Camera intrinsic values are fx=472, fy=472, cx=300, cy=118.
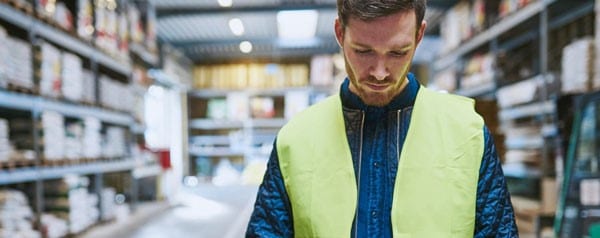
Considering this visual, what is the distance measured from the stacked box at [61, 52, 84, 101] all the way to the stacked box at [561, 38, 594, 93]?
4.10m

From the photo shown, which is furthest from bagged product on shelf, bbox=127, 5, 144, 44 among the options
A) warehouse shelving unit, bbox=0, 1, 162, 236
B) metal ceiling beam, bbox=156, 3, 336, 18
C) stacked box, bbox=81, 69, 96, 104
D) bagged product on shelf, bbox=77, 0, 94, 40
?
stacked box, bbox=81, 69, 96, 104

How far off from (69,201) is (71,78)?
107 centimetres

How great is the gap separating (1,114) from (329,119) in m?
3.72

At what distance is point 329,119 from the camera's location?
0.91 m

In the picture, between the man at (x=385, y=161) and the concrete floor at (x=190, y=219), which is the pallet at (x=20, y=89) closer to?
the concrete floor at (x=190, y=219)

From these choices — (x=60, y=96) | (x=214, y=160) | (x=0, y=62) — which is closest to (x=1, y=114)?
(x=60, y=96)

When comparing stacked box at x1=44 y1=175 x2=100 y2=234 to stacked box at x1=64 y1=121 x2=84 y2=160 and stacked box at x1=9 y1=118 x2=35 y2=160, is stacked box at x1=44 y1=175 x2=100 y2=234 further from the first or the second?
stacked box at x1=9 y1=118 x2=35 y2=160

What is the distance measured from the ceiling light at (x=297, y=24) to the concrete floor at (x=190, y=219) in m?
3.10

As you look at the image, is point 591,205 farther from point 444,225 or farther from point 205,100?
point 205,100

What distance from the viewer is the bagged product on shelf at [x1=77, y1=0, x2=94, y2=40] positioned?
436 centimetres

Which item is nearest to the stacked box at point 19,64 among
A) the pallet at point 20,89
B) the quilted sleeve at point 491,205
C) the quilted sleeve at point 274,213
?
the pallet at point 20,89

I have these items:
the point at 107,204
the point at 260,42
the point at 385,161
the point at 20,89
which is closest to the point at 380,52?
the point at 385,161

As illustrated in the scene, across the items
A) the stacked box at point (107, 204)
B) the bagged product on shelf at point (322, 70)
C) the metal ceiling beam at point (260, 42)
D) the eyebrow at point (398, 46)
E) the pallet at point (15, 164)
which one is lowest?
the stacked box at point (107, 204)

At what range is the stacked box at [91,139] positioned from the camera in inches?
175
